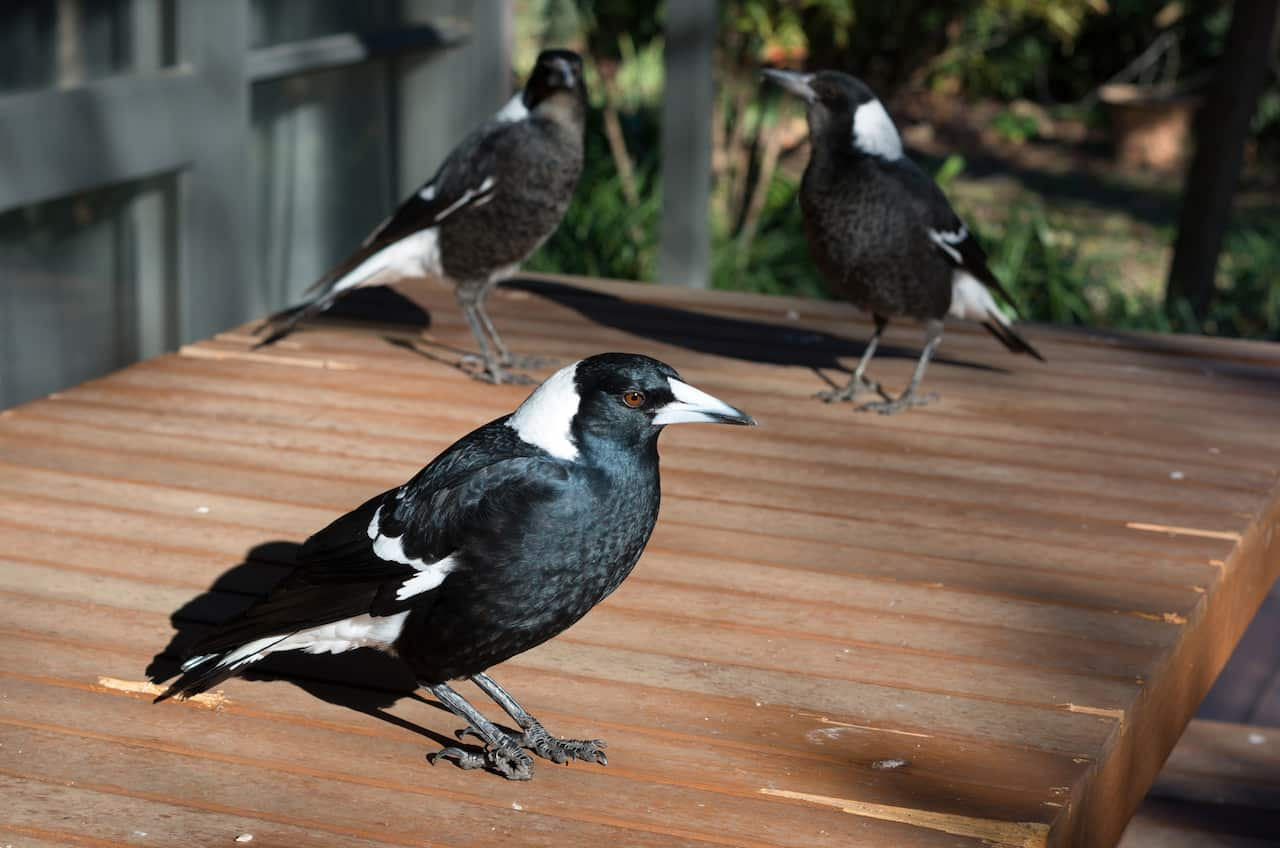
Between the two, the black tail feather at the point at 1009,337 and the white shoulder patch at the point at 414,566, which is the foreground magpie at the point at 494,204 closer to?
the black tail feather at the point at 1009,337

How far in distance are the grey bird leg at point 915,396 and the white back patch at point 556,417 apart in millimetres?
1735

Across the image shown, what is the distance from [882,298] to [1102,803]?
5.45ft

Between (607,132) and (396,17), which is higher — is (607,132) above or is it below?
below

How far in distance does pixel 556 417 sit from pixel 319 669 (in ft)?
1.82

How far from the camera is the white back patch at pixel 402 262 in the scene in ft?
11.9

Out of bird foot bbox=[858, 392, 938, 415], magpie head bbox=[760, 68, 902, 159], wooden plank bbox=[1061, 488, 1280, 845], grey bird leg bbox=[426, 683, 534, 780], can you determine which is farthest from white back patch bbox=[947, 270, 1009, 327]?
grey bird leg bbox=[426, 683, 534, 780]

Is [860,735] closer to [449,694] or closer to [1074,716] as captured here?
[1074,716]

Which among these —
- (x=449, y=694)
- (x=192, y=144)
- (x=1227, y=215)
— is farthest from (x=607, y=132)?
(x=449, y=694)

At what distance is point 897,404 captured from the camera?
3512 mm

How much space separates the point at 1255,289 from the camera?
6230 millimetres

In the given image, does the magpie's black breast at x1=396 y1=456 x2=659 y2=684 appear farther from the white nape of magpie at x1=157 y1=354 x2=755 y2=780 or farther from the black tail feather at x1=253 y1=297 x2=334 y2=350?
the black tail feather at x1=253 y1=297 x2=334 y2=350

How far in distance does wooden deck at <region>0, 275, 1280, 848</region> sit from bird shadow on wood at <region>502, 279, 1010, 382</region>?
62mm

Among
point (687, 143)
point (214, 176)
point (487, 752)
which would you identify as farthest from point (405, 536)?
point (687, 143)

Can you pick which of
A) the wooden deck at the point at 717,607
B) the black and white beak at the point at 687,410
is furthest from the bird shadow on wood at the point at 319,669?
the black and white beak at the point at 687,410
